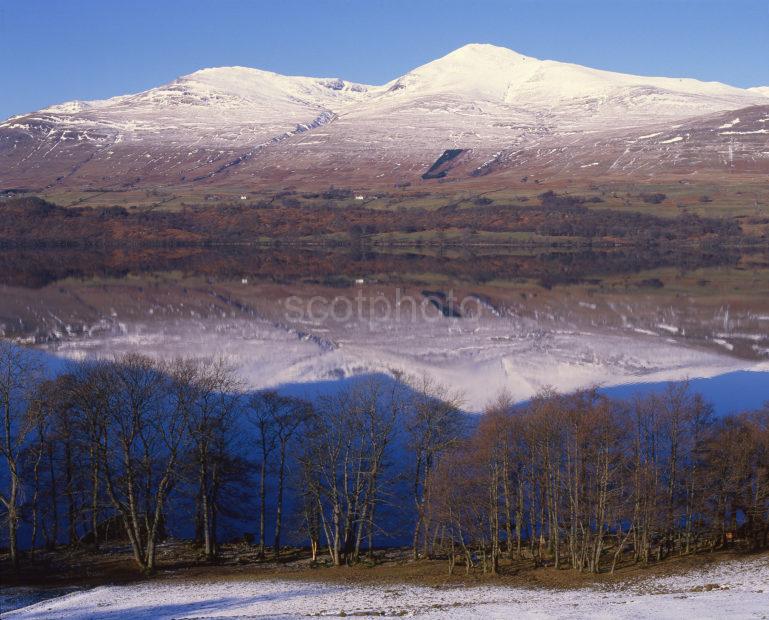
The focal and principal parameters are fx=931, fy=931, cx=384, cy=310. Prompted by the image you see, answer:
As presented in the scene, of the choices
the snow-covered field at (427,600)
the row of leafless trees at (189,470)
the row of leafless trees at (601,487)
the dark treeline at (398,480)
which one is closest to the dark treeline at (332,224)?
the row of leafless trees at (189,470)

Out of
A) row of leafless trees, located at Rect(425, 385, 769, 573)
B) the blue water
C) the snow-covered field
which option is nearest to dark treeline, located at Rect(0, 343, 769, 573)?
row of leafless trees, located at Rect(425, 385, 769, 573)

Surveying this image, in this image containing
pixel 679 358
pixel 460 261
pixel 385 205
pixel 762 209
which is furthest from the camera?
pixel 385 205

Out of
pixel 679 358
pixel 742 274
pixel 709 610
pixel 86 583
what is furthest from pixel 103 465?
pixel 742 274

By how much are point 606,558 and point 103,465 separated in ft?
40.8

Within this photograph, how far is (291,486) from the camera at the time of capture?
995 inches

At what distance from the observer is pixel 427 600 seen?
17.1 m

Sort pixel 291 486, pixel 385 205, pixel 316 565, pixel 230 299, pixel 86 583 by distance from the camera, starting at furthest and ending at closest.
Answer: pixel 385 205, pixel 230 299, pixel 291 486, pixel 316 565, pixel 86 583

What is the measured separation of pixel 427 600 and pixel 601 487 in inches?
209

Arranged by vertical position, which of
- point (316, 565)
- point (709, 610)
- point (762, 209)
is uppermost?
point (762, 209)

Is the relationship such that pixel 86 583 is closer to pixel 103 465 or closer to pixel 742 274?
pixel 103 465

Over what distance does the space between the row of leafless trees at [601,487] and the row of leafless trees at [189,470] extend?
55.5 inches

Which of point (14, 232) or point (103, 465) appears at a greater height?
point (14, 232)

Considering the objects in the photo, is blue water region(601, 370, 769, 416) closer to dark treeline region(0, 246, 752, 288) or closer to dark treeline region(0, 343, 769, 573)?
dark treeline region(0, 343, 769, 573)

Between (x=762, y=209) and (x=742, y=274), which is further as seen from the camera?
(x=762, y=209)
